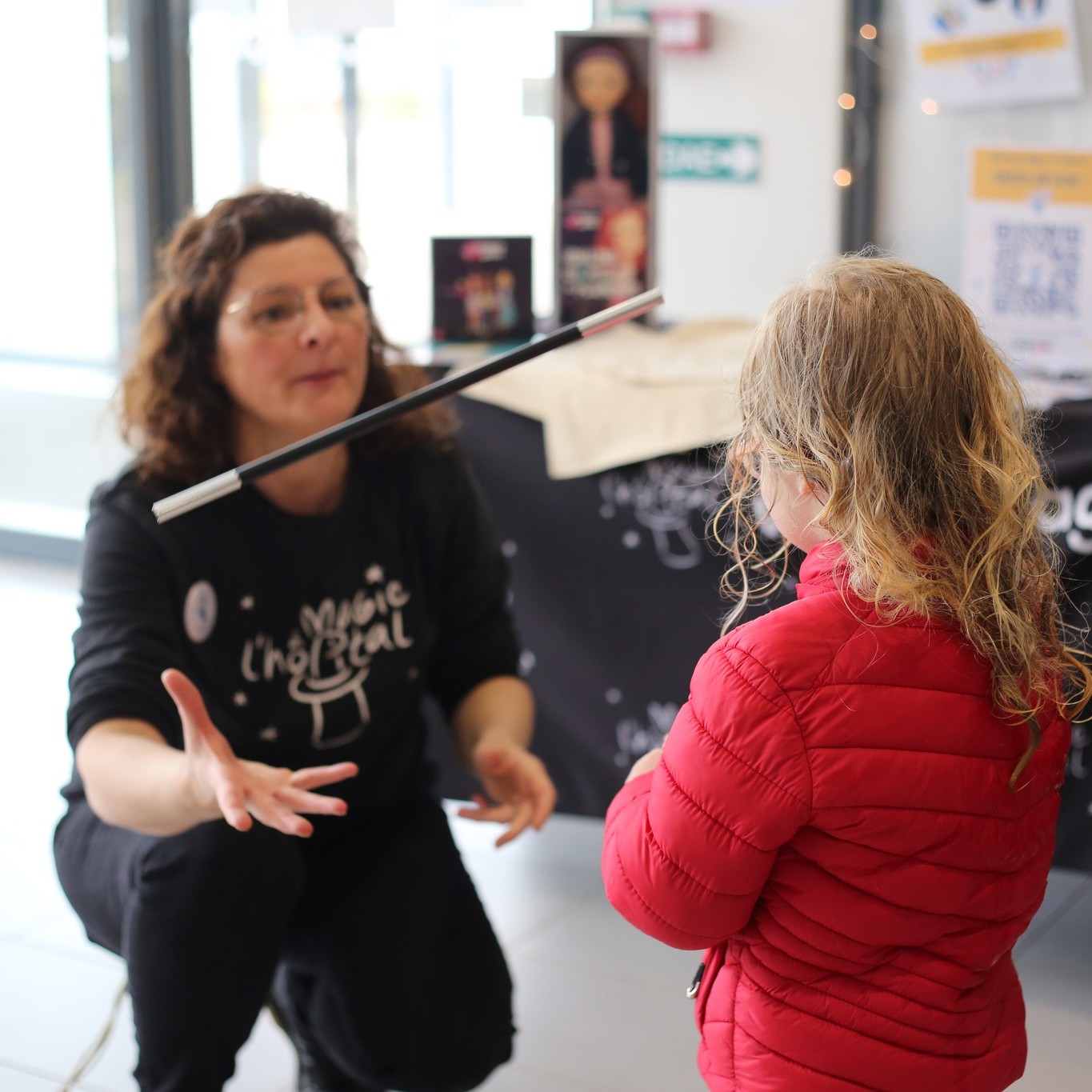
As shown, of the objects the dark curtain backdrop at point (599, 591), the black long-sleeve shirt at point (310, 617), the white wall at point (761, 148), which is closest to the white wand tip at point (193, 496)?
the black long-sleeve shirt at point (310, 617)

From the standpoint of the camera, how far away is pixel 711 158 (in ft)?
Answer: 12.0

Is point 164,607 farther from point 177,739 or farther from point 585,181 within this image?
point 585,181

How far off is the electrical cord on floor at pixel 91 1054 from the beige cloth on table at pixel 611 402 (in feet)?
3.05

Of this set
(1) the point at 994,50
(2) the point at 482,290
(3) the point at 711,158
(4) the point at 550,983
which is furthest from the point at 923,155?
(4) the point at 550,983

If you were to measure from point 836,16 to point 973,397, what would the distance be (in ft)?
9.33

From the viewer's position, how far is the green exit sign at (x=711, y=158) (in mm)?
3617

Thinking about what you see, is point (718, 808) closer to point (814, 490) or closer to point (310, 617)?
point (814, 490)

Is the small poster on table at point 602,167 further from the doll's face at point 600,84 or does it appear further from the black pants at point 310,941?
the black pants at point 310,941

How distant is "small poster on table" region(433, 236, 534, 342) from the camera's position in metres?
2.43

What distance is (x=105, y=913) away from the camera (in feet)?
4.38

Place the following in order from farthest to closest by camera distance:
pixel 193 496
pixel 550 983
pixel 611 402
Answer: pixel 611 402 → pixel 550 983 → pixel 193 496

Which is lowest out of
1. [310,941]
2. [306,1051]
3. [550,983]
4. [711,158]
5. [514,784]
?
[550,983]

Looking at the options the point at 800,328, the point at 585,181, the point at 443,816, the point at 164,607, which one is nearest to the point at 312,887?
the point at 443,816

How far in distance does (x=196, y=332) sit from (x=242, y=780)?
0.56 m
